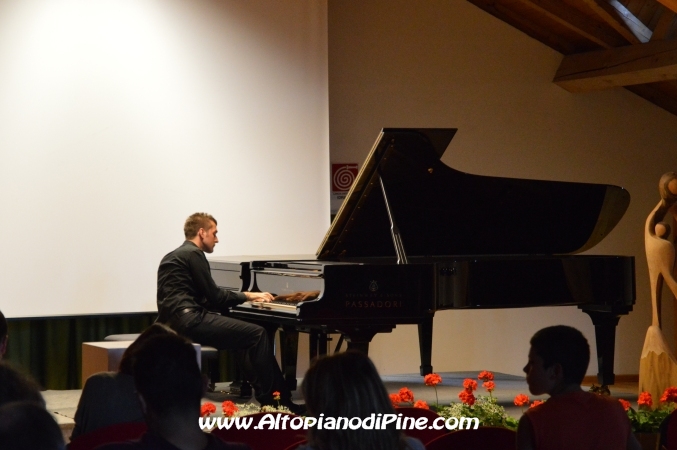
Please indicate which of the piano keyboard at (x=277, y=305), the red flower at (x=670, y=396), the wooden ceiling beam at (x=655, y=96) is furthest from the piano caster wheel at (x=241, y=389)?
the wooden ceiling beam at (x=655, y=96)

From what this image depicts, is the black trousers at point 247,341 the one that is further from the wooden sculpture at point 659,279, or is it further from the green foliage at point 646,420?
the wooden sculpture at point 659,279

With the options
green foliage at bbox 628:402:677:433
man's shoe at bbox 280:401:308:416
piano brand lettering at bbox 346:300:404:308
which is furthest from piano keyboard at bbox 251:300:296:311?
green foliage at bbox 628:402:677:433

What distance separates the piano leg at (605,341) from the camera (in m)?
5.90

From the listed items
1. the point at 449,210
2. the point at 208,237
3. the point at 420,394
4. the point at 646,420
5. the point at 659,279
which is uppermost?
the point at 449,210

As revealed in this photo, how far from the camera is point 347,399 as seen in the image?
6.28 ft

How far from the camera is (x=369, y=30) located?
26.9 ft

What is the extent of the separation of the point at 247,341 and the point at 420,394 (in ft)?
4.85

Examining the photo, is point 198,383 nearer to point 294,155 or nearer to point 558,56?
point 294,155

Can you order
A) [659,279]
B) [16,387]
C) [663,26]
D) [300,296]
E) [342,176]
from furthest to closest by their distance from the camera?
[342,176] → [663,26] → [659,279] → [300,296] → [16,387]

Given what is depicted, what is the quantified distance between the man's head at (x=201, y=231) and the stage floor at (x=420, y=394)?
97 cm

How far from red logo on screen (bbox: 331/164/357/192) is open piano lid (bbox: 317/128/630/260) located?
A: 7.17ft

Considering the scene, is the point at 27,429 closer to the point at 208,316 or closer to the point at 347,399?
the point at 347,399

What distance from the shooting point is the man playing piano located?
18.0ft

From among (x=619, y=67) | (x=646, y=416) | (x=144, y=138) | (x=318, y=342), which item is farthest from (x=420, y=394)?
(x=619, y=67)
